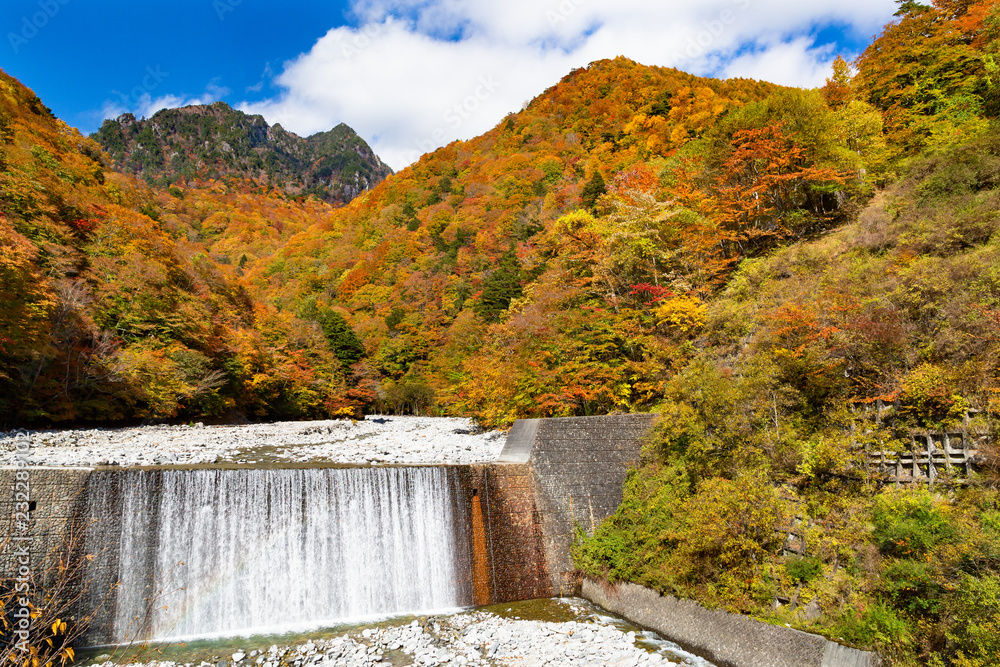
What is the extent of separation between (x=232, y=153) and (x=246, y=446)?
299ft

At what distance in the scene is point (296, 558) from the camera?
879 cm

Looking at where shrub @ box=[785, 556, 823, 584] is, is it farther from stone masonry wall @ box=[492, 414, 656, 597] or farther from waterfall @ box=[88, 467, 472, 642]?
waterfall @ box=[88, 467, 472, 642]

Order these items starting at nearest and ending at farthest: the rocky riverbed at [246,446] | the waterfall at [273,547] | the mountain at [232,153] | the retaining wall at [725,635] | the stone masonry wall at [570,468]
A: the retaining wall at [725,635]
the waterfall at [273,547]
the stone masonry wall at [570,468]
the rocky riverbed at [246,446]
the mountain at [232,153]

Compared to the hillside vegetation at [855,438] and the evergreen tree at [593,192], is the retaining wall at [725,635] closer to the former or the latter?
the hillside vegetation at [855,438]

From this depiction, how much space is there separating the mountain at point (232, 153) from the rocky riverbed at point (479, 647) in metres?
81.9

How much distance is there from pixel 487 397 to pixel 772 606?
452 inches

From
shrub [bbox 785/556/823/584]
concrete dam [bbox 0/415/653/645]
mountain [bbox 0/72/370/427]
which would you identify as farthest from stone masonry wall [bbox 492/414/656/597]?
mountain [bbox 0/72/370/427]

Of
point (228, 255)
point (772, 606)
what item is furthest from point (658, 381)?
point (228, 255)

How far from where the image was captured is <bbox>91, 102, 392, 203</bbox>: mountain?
258ft

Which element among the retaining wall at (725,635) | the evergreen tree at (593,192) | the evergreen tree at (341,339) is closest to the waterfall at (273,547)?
the retaining wall at (725,635)

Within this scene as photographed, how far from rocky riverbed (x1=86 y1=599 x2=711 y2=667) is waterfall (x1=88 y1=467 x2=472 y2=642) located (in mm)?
876

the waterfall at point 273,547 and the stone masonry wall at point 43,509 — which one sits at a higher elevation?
the stone masonry wall at point 43,509

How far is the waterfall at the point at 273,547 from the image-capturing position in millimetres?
7848

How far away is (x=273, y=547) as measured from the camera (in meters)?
8.75
